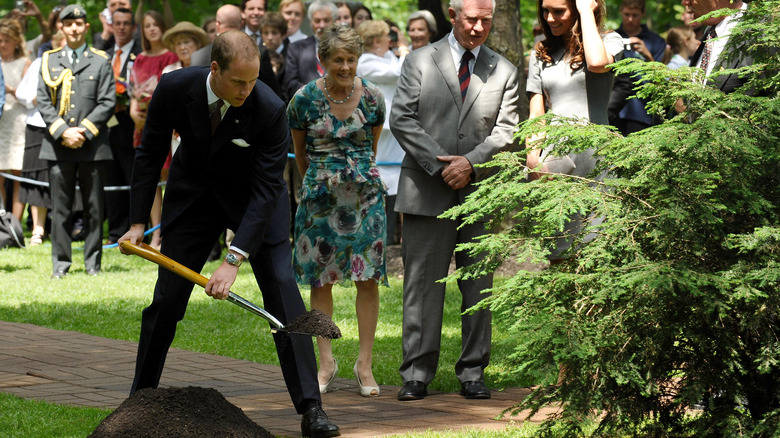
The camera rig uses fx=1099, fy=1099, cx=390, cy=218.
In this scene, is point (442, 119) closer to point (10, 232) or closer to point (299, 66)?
point (299, 66)

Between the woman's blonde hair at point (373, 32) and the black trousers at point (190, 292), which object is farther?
the woman's blonde hair at point (373, 32)

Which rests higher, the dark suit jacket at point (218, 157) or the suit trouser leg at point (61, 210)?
the dark suit jacket at point (218, 157)

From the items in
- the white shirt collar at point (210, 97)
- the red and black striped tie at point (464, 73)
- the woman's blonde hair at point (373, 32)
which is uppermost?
the woman's blonde hair at point (373, 32)

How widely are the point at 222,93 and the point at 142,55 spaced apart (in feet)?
29.0

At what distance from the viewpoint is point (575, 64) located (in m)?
6.84

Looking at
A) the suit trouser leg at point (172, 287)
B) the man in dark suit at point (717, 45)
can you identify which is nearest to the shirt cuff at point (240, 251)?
the suit trouser leg at point (172, 287)

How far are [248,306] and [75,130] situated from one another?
703cm

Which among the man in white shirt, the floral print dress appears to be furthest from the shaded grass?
the man in white shirt

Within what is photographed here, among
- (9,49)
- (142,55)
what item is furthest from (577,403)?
(9,49)

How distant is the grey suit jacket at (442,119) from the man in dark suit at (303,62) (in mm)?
5517

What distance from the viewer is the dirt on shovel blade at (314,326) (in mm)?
5594

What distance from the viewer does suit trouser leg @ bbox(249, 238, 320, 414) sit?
5.86 metres

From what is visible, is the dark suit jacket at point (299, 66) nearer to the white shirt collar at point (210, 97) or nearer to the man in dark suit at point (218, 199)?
the man in dark suit at point (218, 199)

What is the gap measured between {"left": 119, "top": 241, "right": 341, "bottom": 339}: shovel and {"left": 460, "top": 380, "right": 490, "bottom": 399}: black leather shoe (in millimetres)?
1611
